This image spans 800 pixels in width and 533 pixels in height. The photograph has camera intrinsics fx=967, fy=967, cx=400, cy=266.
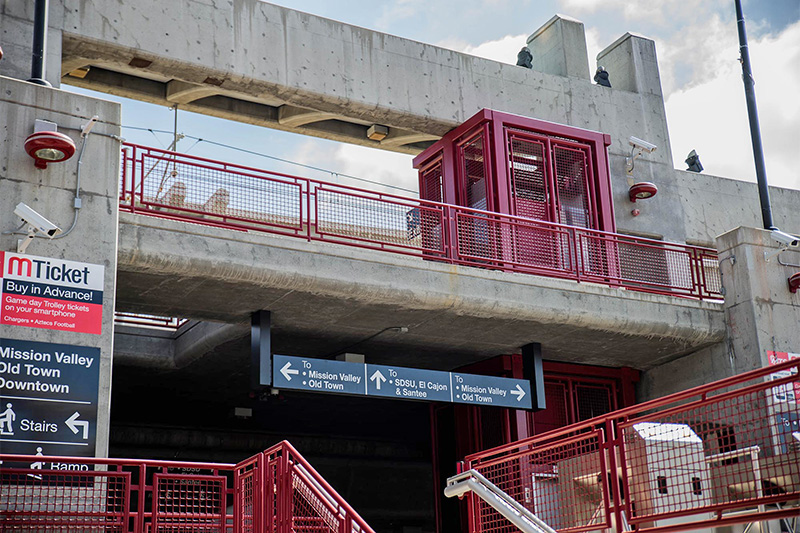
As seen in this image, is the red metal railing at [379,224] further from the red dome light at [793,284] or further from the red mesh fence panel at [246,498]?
the red mesh fence panel at [246,498]

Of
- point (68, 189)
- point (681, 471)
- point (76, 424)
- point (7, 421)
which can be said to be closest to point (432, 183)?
point (68, 189)

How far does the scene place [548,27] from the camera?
72.5ft

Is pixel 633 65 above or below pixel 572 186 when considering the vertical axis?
above

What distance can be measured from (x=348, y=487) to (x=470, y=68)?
11.1 metres

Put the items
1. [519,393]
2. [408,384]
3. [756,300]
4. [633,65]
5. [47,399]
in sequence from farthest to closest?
[633,65] < [756,300] < [519,393] < [408,384] < [47,399]

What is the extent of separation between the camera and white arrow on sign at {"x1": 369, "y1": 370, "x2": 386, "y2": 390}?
14.7 m

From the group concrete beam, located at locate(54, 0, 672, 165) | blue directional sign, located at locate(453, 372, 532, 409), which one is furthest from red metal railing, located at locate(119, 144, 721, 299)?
concrete beam, located at locate(54, 0, 672, 165)

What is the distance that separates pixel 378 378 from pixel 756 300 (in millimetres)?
7130

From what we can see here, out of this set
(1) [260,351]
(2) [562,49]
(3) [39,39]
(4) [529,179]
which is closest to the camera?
(3) [39,39]

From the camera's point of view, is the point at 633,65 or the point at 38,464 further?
the point at 633,65

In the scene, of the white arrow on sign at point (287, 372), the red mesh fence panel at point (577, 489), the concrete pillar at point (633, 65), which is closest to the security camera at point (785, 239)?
the concrete pillar at point (633, 65)

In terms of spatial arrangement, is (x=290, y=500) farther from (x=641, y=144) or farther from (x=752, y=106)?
(x=752, y=106)

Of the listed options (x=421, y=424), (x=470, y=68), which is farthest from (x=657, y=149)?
(x=421, y=424)

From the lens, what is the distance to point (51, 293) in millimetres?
12070
